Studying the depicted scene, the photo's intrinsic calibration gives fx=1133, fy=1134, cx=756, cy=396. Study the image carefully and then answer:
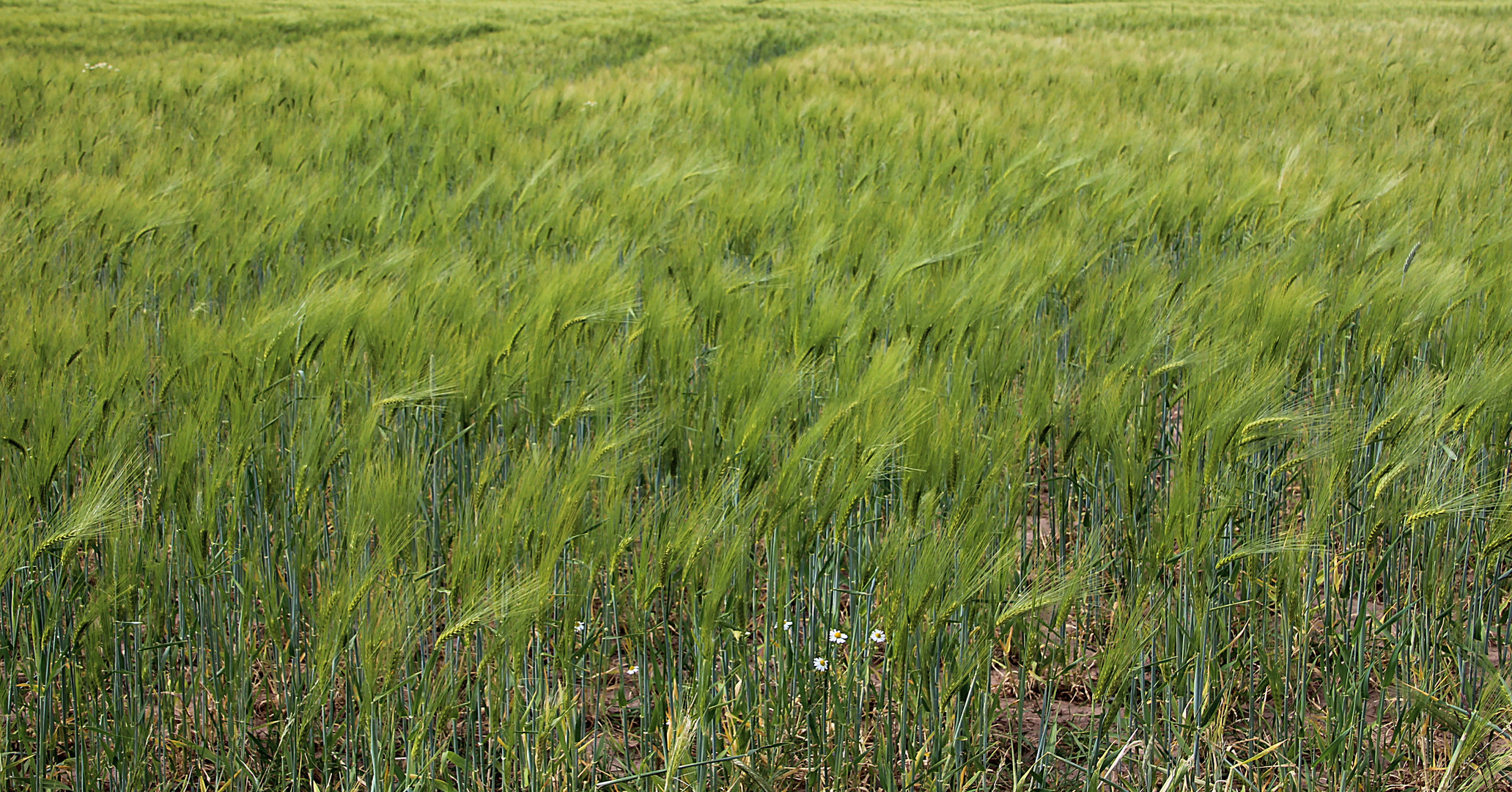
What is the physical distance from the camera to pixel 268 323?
5.73 ft

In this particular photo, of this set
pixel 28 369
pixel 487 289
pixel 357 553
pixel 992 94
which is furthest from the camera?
pixel 992 94

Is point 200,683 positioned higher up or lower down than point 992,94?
lower down

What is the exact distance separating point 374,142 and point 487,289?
8.45 feet

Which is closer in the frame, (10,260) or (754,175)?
(10,260)

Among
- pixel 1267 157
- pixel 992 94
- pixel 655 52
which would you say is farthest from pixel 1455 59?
pixel 655 52

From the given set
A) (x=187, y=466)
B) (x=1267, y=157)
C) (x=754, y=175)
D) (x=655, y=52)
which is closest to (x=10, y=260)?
(x=187, y=466)

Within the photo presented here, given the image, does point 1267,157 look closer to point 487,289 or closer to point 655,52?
point 487,289

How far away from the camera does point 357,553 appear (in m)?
1.20

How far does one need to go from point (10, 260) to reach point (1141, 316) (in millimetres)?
2279

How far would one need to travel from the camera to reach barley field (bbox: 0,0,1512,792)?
3.84ft

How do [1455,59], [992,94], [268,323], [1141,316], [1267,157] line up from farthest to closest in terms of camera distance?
[1455,59] < [992,94] < [1267,157] < [1141,316] < [268,323]

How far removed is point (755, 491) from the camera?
1.39 m

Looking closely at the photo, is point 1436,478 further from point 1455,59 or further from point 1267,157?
point 1455,59

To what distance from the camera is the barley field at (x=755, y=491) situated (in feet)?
3.84
